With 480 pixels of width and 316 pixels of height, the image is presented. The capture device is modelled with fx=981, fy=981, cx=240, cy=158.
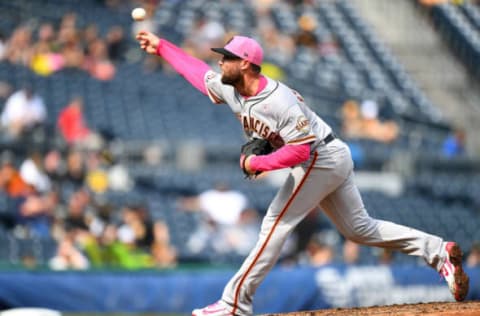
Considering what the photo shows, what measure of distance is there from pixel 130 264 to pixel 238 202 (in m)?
2.44

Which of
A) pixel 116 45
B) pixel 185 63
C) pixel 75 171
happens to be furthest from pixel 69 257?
pixel 116 45

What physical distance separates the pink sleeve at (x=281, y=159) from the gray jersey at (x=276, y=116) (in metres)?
0.04

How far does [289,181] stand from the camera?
19.0 feet

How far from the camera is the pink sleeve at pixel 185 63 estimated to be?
19.7ft

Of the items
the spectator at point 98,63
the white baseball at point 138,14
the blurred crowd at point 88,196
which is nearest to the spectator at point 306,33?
the blurred crowd at point 88,196

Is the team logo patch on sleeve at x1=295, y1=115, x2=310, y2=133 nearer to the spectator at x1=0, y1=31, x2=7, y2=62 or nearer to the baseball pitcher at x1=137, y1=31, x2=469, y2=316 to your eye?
the baseball pitcher at x1=137, y1=31, x2=469, y2=316

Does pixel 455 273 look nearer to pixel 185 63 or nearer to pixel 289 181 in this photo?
pixel 289 181

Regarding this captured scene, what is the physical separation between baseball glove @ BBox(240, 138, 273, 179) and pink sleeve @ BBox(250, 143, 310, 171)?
7cm

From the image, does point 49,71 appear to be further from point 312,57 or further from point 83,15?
point 312,57

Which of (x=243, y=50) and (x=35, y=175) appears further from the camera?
(x=35, y=175)

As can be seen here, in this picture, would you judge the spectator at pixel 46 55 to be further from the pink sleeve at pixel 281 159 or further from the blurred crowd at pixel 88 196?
the pink sleeve at pixel 281 159

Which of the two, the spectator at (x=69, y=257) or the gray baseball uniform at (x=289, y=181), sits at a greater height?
the gray baseball uniform at (x=289, y=181)

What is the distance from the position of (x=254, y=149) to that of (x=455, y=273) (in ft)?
5.06

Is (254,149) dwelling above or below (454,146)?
above
